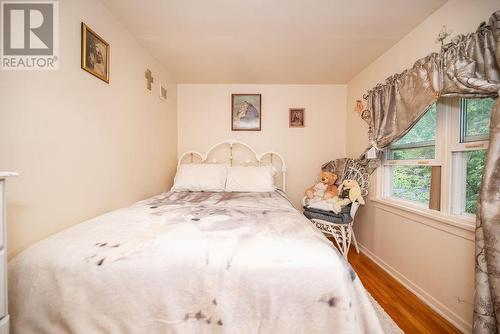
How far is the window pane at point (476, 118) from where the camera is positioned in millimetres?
1371

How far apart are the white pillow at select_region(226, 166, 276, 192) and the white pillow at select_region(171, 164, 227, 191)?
107mm

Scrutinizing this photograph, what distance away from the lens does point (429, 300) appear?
1.63 meters

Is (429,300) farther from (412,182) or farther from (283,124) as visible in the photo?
(283,124)

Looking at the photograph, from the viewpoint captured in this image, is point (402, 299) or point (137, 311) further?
point (402, 299)

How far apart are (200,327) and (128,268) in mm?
366

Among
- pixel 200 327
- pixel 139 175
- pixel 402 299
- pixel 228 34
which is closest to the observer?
pixel 200 327

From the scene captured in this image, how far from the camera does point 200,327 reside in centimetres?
83

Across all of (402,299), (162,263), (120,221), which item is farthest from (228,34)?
(402,299)

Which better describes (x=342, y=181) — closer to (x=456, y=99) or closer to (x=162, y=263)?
(x=456, y=99)

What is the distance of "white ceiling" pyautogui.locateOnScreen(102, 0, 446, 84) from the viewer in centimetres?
161

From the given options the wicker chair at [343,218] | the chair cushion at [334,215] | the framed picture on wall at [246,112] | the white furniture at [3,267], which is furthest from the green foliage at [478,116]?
the white furniture at [3,267]

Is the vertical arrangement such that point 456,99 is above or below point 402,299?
above

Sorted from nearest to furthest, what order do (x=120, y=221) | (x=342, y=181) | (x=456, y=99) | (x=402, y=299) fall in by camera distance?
1. (x=120, y=221)
2. (x=456, y=99)
3. (x=402, y=299)
4. (x=342, y=181)

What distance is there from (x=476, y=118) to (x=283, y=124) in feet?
6.74
